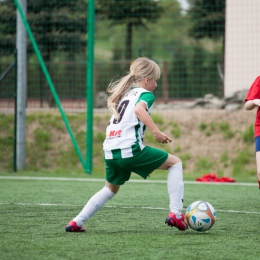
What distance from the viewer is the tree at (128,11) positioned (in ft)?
57.3

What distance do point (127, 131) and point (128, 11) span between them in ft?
43.6

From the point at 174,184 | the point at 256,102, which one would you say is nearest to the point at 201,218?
the point at 174,184

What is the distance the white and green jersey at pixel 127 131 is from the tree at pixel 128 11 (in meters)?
11.9

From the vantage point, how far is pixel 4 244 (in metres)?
4.29

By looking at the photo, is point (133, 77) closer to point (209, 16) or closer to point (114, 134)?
point (114, 134)

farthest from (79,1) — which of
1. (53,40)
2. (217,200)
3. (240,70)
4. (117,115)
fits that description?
(117,115)

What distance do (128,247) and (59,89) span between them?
41.5 feet

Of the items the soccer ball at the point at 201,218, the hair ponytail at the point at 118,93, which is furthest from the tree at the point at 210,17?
the soccer ball at the point at 201,218

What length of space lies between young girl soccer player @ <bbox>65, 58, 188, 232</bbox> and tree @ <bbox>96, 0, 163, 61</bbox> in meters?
11.9

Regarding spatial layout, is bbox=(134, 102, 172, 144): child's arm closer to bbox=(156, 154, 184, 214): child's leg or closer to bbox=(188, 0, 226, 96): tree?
bbox=(156, 154, 184, 214): child's leg

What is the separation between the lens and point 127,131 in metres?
4.86

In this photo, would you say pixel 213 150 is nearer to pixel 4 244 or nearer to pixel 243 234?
pixel 243 234

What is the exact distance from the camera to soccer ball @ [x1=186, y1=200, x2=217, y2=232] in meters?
4.95

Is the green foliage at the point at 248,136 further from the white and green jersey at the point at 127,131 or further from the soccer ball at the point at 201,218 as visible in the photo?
the white and green jersey at the point at 127,131
